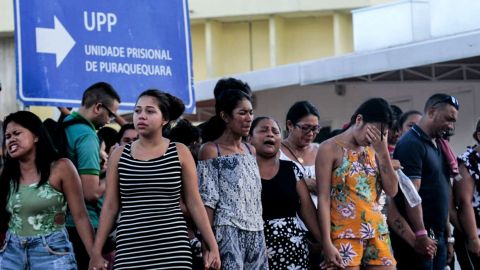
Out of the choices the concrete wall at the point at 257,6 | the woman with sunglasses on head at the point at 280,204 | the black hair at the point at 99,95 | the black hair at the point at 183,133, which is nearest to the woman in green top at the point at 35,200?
the black hair at the point at 99,95

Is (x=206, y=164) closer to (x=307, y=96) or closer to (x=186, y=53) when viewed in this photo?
(x=186, y=53)

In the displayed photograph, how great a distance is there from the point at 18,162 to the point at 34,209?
0.42m

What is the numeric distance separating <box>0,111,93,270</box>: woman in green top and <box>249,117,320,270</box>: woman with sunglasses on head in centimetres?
161

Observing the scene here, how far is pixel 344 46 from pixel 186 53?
2237cm

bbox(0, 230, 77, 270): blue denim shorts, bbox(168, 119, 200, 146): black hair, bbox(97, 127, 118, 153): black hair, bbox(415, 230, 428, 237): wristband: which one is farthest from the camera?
bbox(97, 127, 118, 153): black hair

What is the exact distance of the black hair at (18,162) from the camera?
8586 mm

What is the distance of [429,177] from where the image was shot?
1089cm

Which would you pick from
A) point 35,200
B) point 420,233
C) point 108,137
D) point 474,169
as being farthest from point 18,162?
point 474,169

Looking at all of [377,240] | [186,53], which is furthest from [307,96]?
[377,240]

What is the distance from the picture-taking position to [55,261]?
27.6 feet

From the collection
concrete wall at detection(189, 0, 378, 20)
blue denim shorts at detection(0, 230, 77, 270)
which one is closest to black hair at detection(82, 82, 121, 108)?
blue denim shorts at detection(0, 230, 77, 270)

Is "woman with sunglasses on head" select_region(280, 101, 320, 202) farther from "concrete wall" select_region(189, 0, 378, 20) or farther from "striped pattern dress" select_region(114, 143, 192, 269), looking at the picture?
"concrete wall" select_region(189, 0, 378, 20)

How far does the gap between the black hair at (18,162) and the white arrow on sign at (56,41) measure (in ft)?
3.94

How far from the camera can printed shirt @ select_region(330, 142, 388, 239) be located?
31.3ft
